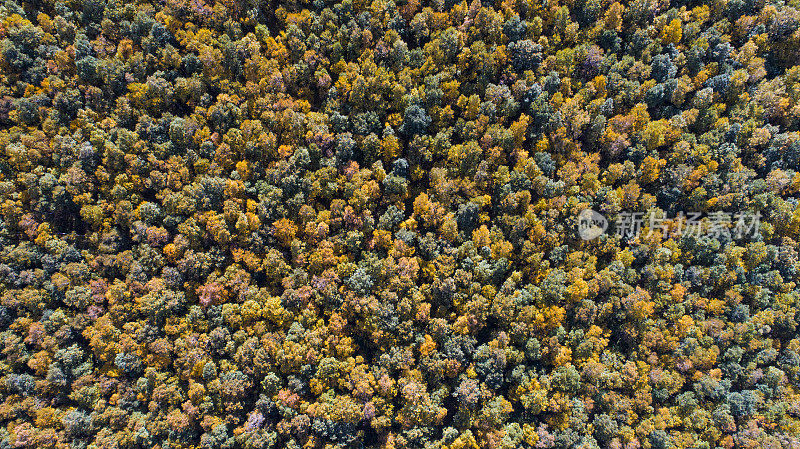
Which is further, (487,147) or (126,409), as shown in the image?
(487,147)

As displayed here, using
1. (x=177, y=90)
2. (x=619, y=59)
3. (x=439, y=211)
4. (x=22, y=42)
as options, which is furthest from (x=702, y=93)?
(x=22, y=42)

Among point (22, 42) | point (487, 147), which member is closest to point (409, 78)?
point (487, 147)

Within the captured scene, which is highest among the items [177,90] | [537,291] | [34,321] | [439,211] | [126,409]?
[177,90]

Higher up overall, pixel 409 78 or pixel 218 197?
pixel 409 78

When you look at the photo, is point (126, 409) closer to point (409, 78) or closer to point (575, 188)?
point (409, 78)

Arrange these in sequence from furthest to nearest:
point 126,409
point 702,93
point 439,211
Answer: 1. point 702,93
2. point 439,211
3. point 126,409

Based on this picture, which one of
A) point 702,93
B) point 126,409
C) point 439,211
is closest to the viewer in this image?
point 126,409
